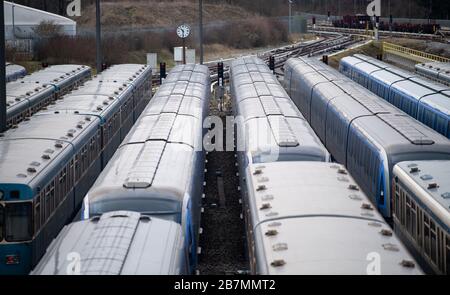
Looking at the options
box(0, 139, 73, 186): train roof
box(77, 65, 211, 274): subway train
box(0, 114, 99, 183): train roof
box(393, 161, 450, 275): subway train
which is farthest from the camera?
box(0, 114, 99, 183): train roof

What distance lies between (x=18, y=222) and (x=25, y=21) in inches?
1894

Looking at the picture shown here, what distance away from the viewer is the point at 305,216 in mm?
10250

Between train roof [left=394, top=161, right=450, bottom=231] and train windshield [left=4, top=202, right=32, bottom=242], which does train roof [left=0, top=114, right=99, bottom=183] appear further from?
train roof [left=394, top=161, right=450, bottom=231]

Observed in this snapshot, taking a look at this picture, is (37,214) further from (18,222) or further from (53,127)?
(53,127)

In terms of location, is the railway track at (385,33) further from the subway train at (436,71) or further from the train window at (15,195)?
the train window at (15,195)

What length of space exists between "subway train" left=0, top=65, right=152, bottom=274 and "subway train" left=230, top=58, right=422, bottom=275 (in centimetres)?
340

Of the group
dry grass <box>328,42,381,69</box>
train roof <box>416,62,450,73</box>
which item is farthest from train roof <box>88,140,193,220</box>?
dry grass <box>328,42,381,69</box>

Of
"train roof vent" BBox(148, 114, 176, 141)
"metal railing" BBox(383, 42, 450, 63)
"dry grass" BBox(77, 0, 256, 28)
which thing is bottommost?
"train roof vent" BBox(148, 114, 176, 141)

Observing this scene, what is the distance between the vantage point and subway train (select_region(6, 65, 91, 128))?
815 inches

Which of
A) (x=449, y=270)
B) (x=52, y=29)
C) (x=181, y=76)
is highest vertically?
(x=52, y=29)
